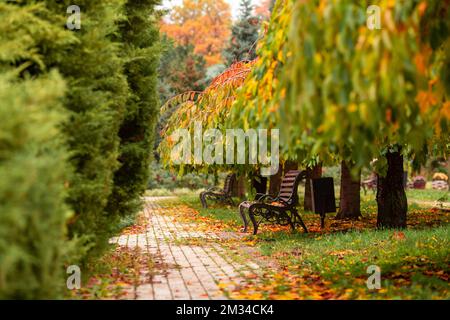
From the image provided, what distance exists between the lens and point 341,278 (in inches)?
245

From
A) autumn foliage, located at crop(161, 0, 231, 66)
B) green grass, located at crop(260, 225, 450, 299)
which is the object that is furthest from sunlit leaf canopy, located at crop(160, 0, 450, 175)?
autumn foliage, located at crop(161, 0, 231, 66)

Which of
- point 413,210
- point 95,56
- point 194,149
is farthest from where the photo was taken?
point 413,210

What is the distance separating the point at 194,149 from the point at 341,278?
7.51 meters

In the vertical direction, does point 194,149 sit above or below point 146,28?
below

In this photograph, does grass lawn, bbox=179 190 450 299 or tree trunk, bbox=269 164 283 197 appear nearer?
grass lawn, bbox=179 190 450 299

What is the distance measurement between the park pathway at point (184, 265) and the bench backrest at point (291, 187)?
3.81ft

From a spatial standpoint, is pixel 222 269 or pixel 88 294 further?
pixel 222 269

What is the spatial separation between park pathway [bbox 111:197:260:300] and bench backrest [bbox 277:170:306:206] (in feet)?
3.81

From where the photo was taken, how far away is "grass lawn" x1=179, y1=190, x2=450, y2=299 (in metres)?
5.51

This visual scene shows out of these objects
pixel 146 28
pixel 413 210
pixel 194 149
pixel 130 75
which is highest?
pixel 146 28

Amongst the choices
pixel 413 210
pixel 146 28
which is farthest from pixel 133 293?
pixel 413 210

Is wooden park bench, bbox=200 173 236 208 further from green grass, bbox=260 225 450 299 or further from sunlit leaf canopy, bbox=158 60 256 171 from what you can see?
green grass, bbox=260 225 450 299
